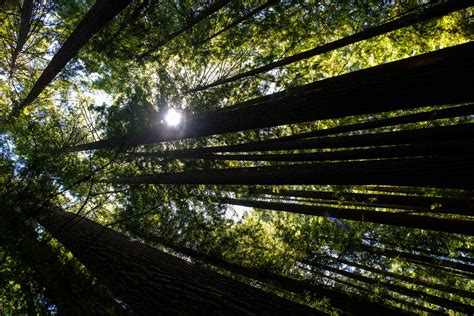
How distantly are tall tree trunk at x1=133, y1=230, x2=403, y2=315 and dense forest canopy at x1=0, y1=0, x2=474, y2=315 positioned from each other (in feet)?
0.14

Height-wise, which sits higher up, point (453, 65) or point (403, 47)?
point (403, 47)

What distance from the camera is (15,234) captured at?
323cm

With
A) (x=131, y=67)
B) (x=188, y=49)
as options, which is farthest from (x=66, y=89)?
(x=188, y=49)

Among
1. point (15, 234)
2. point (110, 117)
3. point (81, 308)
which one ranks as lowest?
point (81, 308)

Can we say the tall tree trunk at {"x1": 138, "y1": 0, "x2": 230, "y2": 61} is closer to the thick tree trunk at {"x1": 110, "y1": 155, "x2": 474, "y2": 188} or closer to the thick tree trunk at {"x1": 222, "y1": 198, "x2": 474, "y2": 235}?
the thick tree trunk at {"x1": 110, "y1": 155, "x2": 474, "y2": 188}

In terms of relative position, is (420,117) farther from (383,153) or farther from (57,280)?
(57,280)

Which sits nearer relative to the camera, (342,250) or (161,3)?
(342,250)

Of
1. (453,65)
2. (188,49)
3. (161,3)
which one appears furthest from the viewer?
(188,49)

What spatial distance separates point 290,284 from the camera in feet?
21.0

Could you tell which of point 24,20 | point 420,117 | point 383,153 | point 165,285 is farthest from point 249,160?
point 24,20

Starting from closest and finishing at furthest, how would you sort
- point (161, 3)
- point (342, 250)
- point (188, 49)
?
point (342, 250), point (161, 3), point (188, 49)

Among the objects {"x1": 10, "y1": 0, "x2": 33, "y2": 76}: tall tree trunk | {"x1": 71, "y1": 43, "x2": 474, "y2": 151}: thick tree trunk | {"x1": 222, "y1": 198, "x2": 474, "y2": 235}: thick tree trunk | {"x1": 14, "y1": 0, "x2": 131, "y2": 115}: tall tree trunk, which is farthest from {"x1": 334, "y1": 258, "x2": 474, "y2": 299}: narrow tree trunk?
{"x1": 10, "y1": 0, "x2": 33, "y2": 76}: tall tree trunk

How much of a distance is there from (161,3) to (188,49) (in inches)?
59.6

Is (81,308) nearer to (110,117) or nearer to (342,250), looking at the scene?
(110,117)
